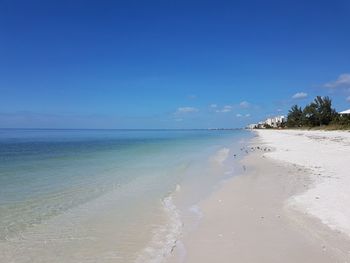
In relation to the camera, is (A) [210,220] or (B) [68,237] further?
(A) [210,220]

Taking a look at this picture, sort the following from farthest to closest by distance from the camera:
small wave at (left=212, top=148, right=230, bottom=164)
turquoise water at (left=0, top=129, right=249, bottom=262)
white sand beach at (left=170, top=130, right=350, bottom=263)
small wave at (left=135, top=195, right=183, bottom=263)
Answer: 1. small wave at (left=212, top=148, right=230, bottom=164)
2. turquoise water at (left=0, top=129, right=249, bottom=262)
3. small wave at (left=135, top=195, right=183, bottom=263)
4. white sand beach at (left=170, top=130, right=350, bottom=263)

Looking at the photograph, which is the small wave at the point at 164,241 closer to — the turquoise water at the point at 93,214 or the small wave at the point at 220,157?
the turquoise water at the point at 93,214

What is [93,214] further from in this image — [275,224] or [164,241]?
[275,224]

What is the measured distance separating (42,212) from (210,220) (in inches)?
179

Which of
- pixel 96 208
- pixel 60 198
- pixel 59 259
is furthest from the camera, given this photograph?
pixel 60 198

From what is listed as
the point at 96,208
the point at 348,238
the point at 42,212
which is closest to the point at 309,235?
the point at 348,238

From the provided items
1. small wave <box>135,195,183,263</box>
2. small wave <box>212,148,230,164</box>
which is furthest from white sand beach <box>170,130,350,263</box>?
small wave <box>212,148,230,164</box>

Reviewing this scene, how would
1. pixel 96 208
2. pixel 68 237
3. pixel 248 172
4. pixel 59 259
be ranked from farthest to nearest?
pixel 248 172 → pixel 96 208 → pixel 68 237 → pixel 59 259

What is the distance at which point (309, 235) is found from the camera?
657 centimetres

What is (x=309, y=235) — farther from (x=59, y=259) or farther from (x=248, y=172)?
(x=248, y=172)

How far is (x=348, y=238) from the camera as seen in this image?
6.19m

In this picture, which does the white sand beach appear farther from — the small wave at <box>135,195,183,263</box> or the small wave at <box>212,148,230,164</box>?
the small wave at <box>212,148,230,164</box>

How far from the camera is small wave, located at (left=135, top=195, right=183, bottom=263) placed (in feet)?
19.3

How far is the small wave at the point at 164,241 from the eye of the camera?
588cm
